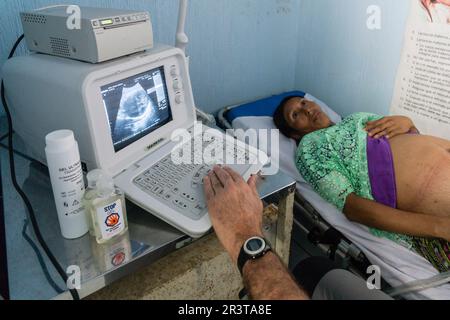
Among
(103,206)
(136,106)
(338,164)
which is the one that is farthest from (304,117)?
(103,206)

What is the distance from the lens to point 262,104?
1.87 meters

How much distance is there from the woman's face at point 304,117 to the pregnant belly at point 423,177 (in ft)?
1.13

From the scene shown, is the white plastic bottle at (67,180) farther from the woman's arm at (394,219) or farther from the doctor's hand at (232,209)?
the woman's arm at (394,219)

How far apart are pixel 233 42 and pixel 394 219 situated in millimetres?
1020

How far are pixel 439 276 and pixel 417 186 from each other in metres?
0.31

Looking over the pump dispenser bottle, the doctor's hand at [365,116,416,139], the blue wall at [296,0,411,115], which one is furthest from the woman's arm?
the pump dispenser bottle

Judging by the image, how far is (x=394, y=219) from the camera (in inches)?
48.5

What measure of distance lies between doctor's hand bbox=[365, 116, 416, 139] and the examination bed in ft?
1.06

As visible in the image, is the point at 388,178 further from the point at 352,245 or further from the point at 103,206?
the point at 103,206

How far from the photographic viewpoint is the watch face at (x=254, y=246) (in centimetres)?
77

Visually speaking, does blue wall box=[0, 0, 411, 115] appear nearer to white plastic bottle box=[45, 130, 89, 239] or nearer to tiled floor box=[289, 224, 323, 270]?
tiled floor box=[289, 224, 323, 270]

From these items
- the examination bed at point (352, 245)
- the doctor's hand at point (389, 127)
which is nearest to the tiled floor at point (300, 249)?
the examination bed at point (352, 245)

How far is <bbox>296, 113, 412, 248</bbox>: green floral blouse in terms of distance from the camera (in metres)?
1.31
